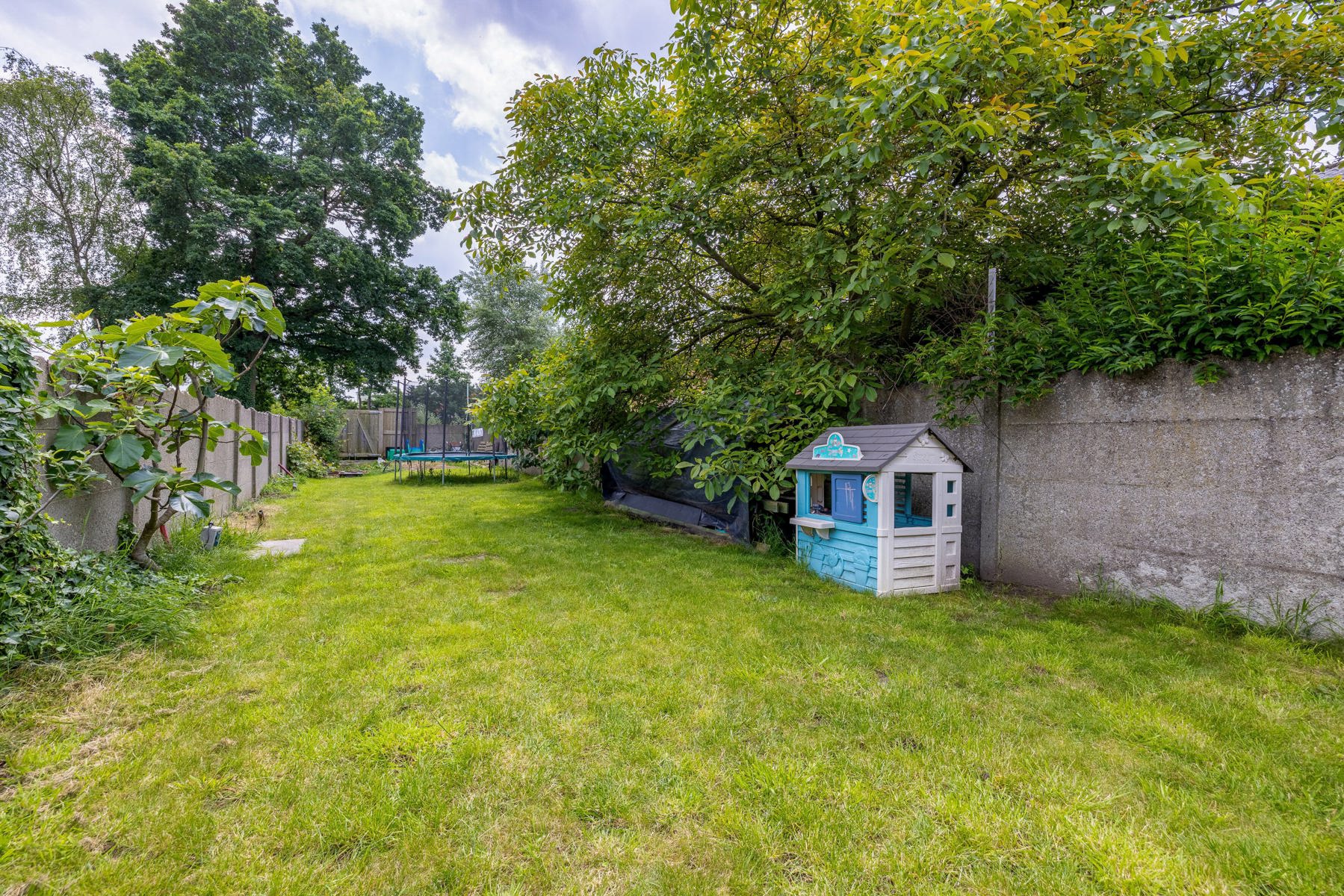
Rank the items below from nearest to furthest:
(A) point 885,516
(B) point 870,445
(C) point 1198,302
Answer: (C) point 1198,302 < (A) point 885,516 < (B) point 870,445

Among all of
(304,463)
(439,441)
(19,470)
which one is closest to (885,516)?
(19,470)

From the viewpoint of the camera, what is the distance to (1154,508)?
3.01m

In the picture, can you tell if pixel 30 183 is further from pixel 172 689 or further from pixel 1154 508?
pixel 1154 508

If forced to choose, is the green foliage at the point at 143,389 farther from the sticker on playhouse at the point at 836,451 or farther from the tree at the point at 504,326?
the tree at the point at 504,326

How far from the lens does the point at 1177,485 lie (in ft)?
9.57

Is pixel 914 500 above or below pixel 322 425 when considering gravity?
below

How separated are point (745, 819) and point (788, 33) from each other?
18.1ft

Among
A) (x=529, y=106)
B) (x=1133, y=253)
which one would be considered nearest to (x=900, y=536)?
(x=1133, y=253)

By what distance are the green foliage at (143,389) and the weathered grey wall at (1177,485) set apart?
474cm

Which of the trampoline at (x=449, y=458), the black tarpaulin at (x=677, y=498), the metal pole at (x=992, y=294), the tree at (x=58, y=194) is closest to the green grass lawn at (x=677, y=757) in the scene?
the metal pole at (x=992, y=294)

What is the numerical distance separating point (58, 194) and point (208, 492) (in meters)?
13.7

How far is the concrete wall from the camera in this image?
2.72 m

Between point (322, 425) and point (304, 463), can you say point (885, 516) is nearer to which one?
point (304, 463)

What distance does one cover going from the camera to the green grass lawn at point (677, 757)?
4.17ft
